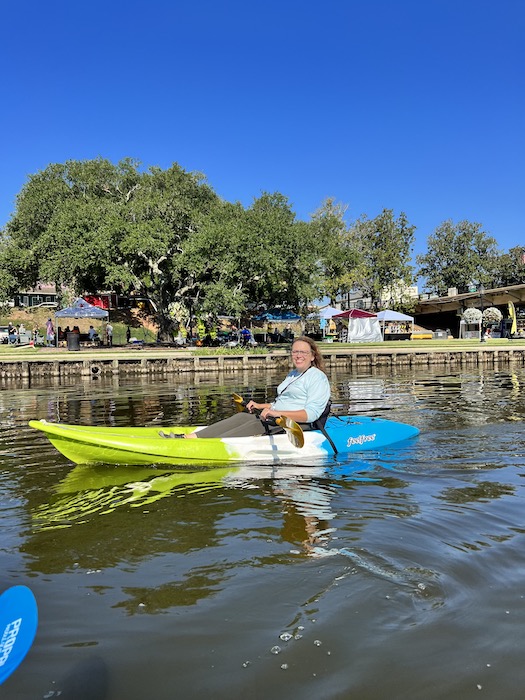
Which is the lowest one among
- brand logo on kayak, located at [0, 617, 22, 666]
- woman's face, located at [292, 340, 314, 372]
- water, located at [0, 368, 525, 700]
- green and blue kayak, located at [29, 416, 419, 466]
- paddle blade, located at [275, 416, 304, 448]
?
water, located at [0, 368, 525, 700]

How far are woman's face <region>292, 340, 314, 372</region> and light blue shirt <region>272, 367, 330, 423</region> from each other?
98 mm

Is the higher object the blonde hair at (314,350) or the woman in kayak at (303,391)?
the blonde hair at (314,350)

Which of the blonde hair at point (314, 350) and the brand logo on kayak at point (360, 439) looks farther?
the brand logo on kayak at point (360, 439)

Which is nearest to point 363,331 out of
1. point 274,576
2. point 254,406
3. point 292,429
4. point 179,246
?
point 179,246

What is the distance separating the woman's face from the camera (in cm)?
734

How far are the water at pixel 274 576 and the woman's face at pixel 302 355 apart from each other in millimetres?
1409

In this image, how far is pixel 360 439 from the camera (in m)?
8.38

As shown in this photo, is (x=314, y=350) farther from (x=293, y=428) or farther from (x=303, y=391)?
(x=293, y=428)

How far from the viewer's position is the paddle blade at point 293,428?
6.61m

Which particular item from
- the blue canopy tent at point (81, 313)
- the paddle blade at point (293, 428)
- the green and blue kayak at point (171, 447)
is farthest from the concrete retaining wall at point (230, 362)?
the paddle blade at point (293, 428)

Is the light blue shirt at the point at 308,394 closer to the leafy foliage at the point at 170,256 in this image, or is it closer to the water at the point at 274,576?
the water at the point at 274,576

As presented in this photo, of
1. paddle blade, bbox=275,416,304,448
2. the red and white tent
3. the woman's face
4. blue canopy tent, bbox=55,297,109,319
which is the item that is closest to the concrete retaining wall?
blue canopy tent, bbox=55,297,109,319

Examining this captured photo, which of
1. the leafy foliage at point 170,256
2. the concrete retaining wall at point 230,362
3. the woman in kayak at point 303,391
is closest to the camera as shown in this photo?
the woman in kayak at point 303,391

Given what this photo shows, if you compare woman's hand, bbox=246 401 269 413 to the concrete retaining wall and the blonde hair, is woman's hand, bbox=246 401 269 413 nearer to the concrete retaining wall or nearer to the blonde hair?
the blonde hair
